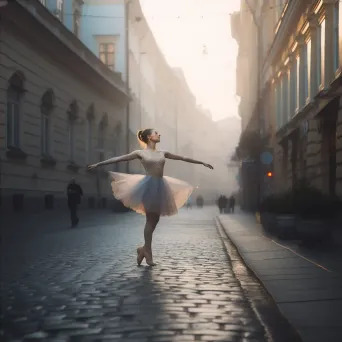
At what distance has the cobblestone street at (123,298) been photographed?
5.16 m

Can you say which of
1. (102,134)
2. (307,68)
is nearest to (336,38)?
(307,68)

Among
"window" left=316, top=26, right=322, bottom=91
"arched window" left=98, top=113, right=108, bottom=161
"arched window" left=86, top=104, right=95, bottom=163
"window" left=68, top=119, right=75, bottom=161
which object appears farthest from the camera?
"arched window" left=98, top=113, right=108, bottom=161

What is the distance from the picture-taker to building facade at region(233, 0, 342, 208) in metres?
18.0

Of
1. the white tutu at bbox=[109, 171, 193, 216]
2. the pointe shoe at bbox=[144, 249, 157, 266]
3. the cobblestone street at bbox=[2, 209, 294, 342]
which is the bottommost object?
the cobblestone street at bbox=[2, 209, 294, 342]

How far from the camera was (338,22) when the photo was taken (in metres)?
17.7

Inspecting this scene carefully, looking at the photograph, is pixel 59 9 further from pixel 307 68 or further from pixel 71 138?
pixel 307 68

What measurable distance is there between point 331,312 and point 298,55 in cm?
2053

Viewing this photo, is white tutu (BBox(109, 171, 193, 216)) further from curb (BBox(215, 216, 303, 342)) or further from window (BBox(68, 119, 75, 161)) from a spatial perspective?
window (BBox(68, 119, 75, 161))

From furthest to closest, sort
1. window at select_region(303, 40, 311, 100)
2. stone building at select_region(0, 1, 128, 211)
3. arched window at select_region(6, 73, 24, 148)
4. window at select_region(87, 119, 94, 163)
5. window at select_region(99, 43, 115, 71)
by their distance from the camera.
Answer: window at select_region(99, 43, 115, 71), window at select_region(87, 119, 94, 163), arched window at select_region(6, 73, 24, 148), window at select_region(303, 40, 311, 100), stone building at select_region(0, 1, 128, 211)

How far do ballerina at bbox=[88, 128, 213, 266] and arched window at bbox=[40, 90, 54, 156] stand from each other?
56.2ft

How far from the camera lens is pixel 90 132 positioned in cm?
3519

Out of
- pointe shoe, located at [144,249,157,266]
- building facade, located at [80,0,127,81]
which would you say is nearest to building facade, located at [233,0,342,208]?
pointe shoe, located at [144,249,157,266]

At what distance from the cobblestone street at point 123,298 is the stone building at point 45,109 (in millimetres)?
11146

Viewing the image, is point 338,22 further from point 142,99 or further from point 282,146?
point 142,99
